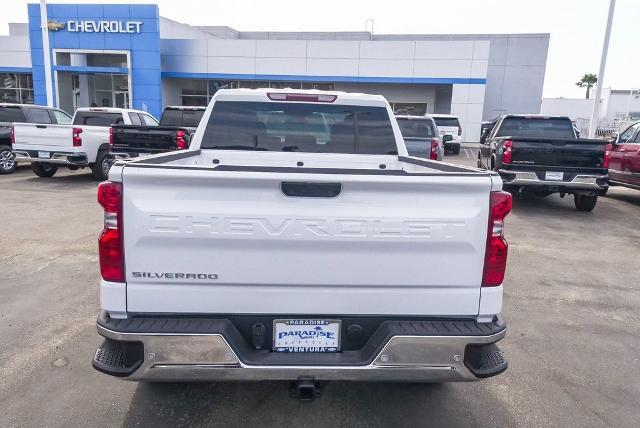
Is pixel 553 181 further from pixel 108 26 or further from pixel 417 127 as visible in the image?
pixel 108 26

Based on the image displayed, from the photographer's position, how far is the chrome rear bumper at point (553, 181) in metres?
9.63

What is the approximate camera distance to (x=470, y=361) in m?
2.62

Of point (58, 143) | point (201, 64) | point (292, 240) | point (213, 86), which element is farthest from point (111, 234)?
point (213, 86)

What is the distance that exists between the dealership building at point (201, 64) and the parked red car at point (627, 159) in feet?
61.1

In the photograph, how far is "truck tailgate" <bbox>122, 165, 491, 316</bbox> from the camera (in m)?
2.44

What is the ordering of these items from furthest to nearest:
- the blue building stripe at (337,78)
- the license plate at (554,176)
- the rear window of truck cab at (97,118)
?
1. the blue building stripe at (337,78)
2. the rear window of truck cab at (97,118)
3. the license plate at (554,176)

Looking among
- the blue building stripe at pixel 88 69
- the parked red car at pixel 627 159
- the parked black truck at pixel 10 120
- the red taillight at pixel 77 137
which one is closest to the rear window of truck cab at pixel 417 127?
the parked red car at pixel 627 159

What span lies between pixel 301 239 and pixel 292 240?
0.05m

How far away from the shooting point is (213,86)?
110 feet

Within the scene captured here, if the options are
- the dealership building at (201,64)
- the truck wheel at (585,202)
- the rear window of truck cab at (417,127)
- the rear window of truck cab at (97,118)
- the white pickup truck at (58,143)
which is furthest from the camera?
the dealership building at (201,64)

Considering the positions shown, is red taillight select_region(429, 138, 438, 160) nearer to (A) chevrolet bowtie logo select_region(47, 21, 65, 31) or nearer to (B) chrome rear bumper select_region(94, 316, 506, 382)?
(B) chrome rear bumper select_region(94, 316, 506, 382)

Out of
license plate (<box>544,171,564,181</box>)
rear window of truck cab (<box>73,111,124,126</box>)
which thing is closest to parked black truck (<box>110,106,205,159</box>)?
rear window of truck cab (<box>73,111,124,126</box>)

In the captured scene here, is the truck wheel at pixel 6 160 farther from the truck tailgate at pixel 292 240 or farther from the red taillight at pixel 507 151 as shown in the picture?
the truck tailgate at pixel 292 240

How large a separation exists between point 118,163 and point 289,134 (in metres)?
2.17
